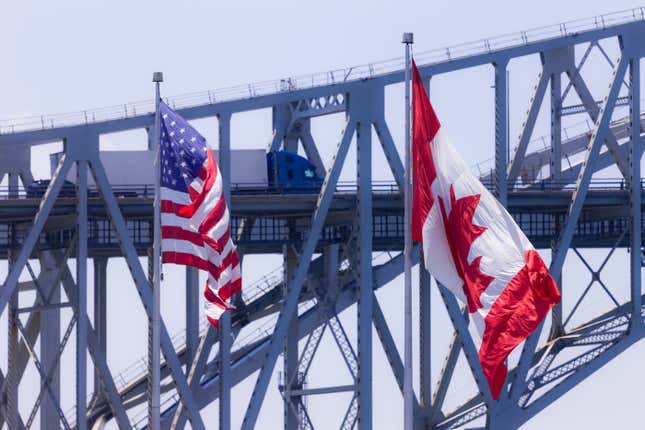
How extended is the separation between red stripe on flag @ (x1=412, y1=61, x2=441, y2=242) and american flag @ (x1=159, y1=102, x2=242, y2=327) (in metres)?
6.79

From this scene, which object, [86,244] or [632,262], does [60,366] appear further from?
[632,262]

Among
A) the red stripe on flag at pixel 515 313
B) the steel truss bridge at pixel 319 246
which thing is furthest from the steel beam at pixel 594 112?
the red stripe on flag at pixel 515 313

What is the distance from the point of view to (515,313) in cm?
5153

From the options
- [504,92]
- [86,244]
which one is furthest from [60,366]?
[504,92]

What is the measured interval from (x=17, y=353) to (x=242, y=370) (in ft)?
26.6

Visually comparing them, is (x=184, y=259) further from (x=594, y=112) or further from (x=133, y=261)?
(x=594, y=112)

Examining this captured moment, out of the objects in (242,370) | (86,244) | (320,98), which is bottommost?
(242,370)

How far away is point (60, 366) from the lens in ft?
261

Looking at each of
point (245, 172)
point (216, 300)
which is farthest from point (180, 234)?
point (245, 172)

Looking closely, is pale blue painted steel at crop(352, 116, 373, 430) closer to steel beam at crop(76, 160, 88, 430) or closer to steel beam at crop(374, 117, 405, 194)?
steel beam at crop(374, 117, 405, 194)

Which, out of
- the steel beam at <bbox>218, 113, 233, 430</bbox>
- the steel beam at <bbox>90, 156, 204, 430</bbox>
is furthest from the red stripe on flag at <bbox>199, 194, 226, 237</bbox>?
the steel beam at <bbox>218, 113, 233, 430</bbox>

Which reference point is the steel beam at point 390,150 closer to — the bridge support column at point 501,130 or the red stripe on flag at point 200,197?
the bridge support column at point 501,130

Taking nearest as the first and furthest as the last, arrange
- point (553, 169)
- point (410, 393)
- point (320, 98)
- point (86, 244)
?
1. point (410, 393)
2. point (86, 244)
3. point (320, 98)
4. point (553, 169)

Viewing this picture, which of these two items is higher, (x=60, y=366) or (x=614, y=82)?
(x=614, y=82)
